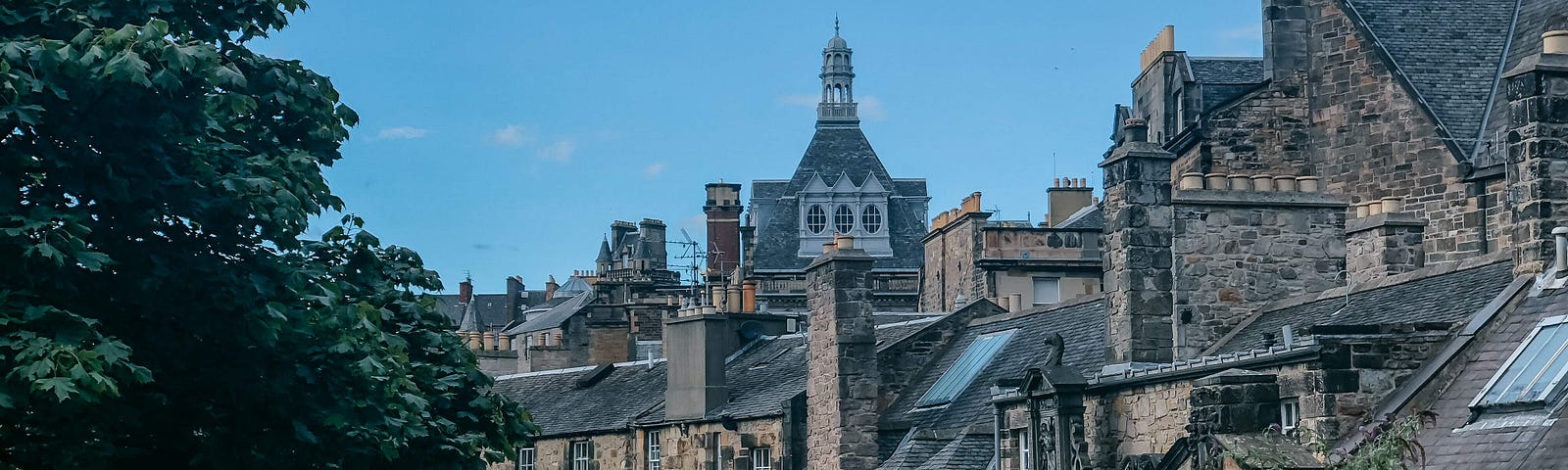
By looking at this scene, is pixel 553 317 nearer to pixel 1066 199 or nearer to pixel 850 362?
pixel 1066 199

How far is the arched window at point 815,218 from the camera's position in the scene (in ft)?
311

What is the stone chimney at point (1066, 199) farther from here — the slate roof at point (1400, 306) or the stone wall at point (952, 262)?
the slate roof at point (1400, 306)

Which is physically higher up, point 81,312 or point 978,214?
point 978,214

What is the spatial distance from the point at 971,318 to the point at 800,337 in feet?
19.8

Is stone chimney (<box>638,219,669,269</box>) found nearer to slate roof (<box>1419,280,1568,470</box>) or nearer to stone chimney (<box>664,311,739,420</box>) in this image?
stone chimney (<box>664,311,739,420</box>)

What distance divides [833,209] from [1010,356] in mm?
62057

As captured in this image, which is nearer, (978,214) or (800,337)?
(800,337)

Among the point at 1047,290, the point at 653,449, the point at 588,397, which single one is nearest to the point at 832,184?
the point at 1047,290

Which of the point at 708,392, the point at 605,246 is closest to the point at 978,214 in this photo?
the point at 708,392

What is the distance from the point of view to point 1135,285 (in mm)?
26219

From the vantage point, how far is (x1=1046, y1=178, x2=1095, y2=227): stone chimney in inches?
2351

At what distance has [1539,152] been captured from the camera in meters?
21.5

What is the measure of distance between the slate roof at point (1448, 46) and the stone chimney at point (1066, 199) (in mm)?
21067

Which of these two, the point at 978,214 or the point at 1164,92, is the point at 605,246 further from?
the point at 1164,92
